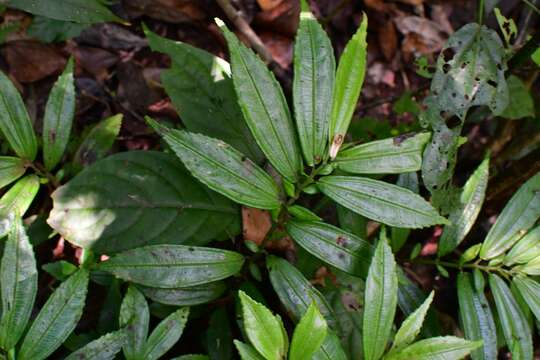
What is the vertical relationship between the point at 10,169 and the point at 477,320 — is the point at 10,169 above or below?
above

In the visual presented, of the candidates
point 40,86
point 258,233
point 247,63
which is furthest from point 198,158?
point 40,86

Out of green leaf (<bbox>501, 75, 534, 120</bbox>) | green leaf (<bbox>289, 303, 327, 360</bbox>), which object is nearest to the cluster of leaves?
green leaf (<bbox>289, 303, 327, 360</bbox>)

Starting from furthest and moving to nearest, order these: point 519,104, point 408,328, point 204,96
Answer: point 519,104 → point 204,96 → point 408,328

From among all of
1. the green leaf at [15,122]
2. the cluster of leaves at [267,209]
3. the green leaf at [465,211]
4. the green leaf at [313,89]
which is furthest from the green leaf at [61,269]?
the green leaf at [465,211]

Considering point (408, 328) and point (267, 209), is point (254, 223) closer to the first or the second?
point (267, 209)

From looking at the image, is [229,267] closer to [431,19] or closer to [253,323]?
[253,323]

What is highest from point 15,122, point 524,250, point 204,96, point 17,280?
point 204,96

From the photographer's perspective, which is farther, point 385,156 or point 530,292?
point 530,292

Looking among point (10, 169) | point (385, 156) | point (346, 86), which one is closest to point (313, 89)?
point (346, 86)
